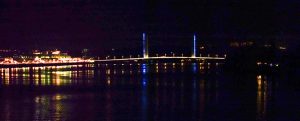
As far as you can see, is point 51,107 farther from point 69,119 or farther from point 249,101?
point 249,101

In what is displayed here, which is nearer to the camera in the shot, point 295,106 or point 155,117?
point 155,117

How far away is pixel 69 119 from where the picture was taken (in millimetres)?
10844

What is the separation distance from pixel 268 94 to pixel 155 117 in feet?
21.8

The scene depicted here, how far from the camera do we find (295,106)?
13.3 metres

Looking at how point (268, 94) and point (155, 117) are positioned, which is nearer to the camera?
point (155, 117)

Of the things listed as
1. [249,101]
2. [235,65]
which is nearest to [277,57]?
[235,65]

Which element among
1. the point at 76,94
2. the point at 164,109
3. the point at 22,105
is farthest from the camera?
the point at 76,94

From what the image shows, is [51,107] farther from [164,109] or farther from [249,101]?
[249,101]

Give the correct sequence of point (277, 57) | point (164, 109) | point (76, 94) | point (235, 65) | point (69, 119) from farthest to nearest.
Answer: point (235, 65) → point (277, 57) → point (76, 94) → point (164, 109) → point (69, 119)

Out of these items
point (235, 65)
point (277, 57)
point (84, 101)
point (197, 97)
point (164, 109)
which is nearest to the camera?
point (164, 109)

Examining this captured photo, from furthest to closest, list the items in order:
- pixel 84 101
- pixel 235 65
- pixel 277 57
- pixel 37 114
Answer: pixel 235 65 → pixel 277 57 → pixel 84 101 → pixel 37 114

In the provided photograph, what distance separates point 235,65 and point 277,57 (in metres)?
3.58

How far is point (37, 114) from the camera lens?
38.5ft

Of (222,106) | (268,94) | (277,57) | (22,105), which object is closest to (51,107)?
(22,105)
